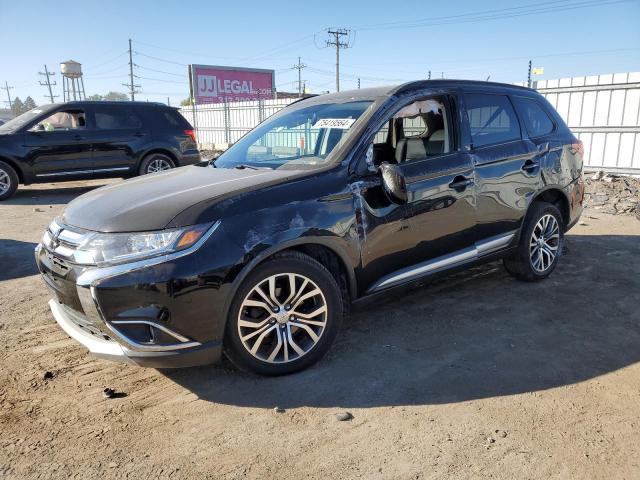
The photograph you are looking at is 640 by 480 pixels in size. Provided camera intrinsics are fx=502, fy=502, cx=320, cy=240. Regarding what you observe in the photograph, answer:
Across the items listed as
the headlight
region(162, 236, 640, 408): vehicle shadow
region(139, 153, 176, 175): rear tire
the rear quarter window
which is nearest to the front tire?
region(162, 236, 640, 408): vehicle shadow

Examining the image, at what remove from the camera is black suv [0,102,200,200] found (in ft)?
32.2

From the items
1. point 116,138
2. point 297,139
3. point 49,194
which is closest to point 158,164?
point 116,138

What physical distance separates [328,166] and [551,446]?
2.07 meters

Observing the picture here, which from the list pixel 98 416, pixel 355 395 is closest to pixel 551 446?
pixel 355 395

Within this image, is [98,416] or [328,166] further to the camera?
[328,166]

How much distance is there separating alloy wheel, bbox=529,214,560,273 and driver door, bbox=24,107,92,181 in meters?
8.81

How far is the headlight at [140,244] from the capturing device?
2.72 metres

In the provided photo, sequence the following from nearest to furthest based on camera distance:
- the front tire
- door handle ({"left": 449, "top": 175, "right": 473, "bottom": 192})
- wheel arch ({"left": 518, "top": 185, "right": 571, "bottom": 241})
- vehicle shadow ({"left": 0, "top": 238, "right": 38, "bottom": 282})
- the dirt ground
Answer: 1. the dirt ground
2. the front tire
3. door handle ({"left": 449, "top": 175, "right": 473, "bottom": 192})
4. wheel arch ({"left": 518, "top": 185, "right": 571, "bottom": 241})
5. vehicle shadow ({"left": 0, "top": 238, "right": 38, "bottom": 282})

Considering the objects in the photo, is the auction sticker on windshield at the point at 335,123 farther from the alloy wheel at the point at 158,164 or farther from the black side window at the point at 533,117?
the alloy wheel at the point at 158,164

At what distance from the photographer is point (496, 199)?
4266 mm

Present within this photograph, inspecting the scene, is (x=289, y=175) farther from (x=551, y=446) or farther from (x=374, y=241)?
(x=551, y=446)

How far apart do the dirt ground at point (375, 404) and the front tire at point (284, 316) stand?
0.15 m

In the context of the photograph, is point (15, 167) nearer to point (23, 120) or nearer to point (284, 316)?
point (23, 120)

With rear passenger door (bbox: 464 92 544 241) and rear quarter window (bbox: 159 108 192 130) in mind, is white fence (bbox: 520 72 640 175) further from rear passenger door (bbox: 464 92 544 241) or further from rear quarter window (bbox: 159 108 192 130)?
rear quarter window (bbox: 159 108 192 130)
